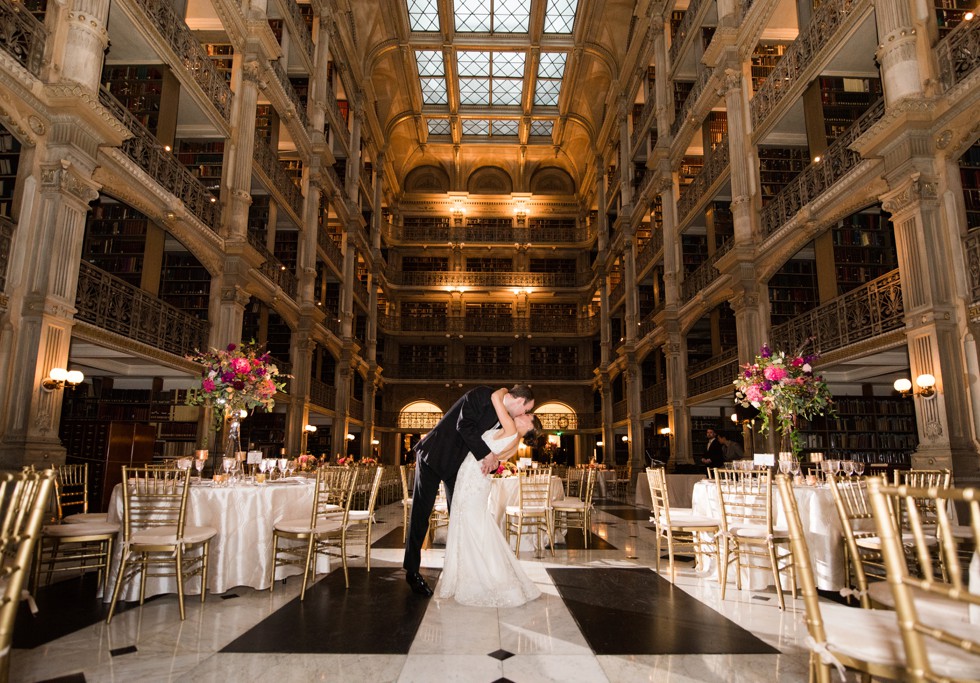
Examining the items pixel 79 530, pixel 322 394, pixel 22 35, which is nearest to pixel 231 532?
pixel 79 530

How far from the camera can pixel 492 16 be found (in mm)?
19406

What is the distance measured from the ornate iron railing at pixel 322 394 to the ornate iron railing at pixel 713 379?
9.29 metres

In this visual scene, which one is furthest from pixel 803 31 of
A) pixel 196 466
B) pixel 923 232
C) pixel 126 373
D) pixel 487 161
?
pixel 487 161

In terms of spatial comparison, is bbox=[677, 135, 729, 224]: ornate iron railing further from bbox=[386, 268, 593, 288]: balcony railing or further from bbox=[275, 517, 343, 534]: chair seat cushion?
bbox=[275, 517, 343, 534]: chair seat cushion

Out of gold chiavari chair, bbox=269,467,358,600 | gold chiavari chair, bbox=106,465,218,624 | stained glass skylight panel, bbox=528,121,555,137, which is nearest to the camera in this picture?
gold chiavari chair, bbox=106,465,218,624

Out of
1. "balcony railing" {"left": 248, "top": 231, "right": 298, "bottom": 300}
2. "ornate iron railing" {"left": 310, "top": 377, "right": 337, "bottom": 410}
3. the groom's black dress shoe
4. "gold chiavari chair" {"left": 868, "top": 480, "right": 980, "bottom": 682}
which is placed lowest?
the groom's black dress shoe

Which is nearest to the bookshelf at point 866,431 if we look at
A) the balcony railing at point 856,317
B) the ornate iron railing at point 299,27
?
the balcony railing at point 856,317

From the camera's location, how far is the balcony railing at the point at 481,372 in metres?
23.9

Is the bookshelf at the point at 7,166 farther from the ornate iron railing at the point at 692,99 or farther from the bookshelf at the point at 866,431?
the ornate iron railing at the point at 692,99

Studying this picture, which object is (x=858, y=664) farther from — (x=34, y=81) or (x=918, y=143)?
(x=34, y=81)

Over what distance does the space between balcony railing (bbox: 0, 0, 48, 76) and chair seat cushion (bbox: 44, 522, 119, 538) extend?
4.43 metres

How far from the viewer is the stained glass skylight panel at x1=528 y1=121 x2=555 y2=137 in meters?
25.0

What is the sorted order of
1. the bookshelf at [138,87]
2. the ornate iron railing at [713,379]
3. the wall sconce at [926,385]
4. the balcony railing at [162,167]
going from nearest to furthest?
1. the wall sconce at [926,385]
2. the balcony railing at [162,167]
3. the bookshelf at [138,87]
4. the ornate iron railing at [713,379]

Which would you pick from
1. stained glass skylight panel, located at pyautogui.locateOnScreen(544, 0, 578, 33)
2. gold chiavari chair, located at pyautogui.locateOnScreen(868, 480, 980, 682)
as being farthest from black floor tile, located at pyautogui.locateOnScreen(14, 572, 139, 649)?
stained glass skylight panel, located at pyautogui.locateOnScreen(544, 0, 578, 33)
